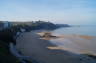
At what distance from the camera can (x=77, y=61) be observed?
16625 millimetres

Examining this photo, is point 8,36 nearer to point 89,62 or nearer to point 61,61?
point 61,61

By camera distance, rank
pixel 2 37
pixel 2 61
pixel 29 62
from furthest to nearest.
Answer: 1. pixel 2 37
2. pixel 29 62
3. pixel 2 61

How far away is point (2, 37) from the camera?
63.3ft

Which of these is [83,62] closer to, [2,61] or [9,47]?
[9,47]

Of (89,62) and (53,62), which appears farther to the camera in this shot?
(89,62)

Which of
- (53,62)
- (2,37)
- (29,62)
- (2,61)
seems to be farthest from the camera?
(2,37)

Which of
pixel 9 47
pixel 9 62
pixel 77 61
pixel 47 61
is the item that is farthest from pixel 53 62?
pixel 9 62

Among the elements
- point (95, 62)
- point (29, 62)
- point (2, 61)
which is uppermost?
point (2, 61)

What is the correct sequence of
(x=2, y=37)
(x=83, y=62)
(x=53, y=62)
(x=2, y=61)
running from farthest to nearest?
(x=2, y=37)
(x=83, y=62)
(x=53, y=62)
(x=2, y=61)

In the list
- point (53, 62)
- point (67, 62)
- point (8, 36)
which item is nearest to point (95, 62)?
point (67, 62)

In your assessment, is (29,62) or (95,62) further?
(95,62)

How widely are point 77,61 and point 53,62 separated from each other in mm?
2518

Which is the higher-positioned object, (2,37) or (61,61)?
(2,37)

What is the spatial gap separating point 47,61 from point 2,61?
607cm
